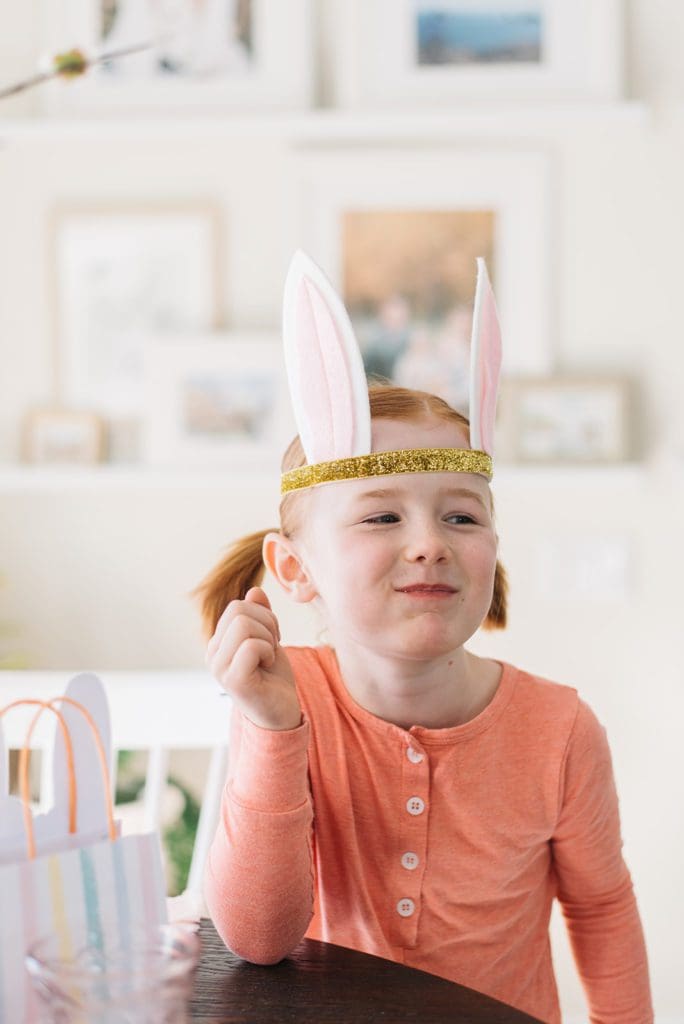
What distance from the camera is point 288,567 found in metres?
1.13

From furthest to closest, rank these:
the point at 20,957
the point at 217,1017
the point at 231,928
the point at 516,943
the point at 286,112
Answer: the point at 286,112 → the point at 516,943 → the point at 231,928 → the point at 217,1017 → the point at 20,957

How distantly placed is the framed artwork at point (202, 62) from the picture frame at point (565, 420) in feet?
2.33

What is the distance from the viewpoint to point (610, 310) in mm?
2244

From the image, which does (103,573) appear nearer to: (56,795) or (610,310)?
(610,310)

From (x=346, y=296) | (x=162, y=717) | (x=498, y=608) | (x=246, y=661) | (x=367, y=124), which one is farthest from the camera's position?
(x=346, y=296)

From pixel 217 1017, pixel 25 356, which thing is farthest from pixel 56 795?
pixel 25 356

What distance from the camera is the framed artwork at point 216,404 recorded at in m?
2.23

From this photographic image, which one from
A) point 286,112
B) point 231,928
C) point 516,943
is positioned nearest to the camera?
point 231,928

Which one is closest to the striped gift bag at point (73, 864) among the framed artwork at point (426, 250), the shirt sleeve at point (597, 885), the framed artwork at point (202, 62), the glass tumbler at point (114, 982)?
the glass tumbler at point (114, 982)

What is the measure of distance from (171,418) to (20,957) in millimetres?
1663

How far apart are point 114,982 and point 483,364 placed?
25.2 inches

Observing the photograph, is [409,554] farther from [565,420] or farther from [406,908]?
[565,420]

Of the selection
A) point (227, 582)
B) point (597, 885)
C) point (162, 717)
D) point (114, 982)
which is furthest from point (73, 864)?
point (162, 717)

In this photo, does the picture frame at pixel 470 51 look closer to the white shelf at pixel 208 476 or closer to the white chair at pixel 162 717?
the white shelf at pixel 208 476
